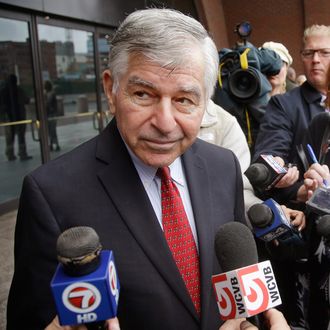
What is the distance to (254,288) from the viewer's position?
3.07ft

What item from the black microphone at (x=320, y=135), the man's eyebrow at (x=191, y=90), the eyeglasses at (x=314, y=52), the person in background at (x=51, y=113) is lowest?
the person in background at (x=51, y=113)

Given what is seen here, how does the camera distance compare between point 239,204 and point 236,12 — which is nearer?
point 239,204

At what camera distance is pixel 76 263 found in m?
0.80

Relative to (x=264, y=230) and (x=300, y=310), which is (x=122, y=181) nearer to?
(x=264, y=230)

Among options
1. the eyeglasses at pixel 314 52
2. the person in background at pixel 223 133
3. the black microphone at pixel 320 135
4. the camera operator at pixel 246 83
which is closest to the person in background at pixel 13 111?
the camera operator at pixel 246 83

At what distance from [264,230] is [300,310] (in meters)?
0.62

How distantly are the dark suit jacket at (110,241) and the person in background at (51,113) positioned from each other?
15.9 ft

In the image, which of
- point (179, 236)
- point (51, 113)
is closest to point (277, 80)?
point (179, 236)

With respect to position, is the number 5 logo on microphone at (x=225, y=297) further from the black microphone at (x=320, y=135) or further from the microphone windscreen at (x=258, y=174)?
the black microphone at (x=320, y=135)

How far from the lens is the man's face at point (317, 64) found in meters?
2.46

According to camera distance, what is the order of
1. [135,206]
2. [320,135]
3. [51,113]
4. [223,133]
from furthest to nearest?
[51,113] → [223,133] → [320,135] → [135,206]

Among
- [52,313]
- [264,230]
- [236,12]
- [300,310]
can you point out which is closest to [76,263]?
[52,313]

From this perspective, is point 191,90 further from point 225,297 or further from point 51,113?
point 51,113

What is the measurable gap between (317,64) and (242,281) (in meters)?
1.89
